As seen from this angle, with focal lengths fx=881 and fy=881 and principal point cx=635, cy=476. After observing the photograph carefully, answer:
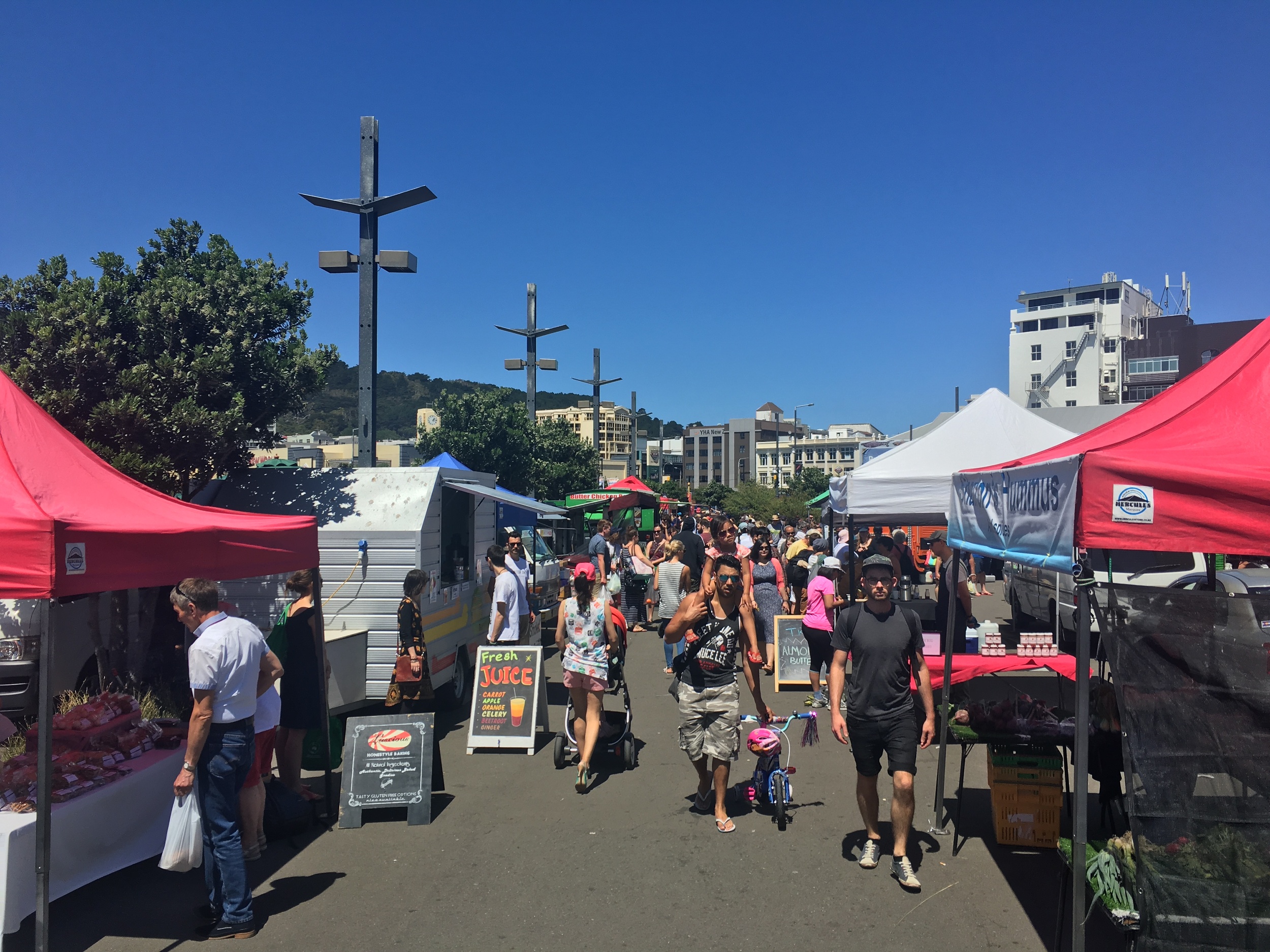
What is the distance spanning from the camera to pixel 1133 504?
3.57 metres

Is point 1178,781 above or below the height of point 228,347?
below

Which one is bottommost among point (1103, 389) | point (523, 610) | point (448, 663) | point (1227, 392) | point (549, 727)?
point (549, 727)

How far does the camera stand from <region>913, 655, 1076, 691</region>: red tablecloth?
6.04 meters

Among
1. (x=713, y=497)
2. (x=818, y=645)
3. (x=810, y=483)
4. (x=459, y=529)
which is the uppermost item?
(x=810, y=483)

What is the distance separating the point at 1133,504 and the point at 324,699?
214 inches

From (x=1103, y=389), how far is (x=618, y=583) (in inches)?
3237

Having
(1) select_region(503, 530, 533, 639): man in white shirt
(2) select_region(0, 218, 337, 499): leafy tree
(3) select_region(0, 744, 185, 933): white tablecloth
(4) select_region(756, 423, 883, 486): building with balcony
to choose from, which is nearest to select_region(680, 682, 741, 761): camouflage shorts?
(3) select_region(0, 744, 185, 933): white tablecloth

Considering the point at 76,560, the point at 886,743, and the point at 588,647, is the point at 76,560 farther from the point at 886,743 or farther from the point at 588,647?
the point at 886,743

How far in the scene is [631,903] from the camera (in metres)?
4.93

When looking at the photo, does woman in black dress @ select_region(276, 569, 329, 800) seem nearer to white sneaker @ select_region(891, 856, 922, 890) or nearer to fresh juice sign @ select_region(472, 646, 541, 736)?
fresh juice sign @ select_region(472, 646, 541, 736)

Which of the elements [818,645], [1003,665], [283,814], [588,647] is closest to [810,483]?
[818,645]

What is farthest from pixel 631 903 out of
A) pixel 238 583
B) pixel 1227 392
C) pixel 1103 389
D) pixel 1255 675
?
pixel 1103 389

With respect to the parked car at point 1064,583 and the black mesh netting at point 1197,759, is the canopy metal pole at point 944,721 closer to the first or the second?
the black mesh netting at point 1197,759

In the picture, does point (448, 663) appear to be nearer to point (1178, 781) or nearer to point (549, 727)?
point (549, 727)
